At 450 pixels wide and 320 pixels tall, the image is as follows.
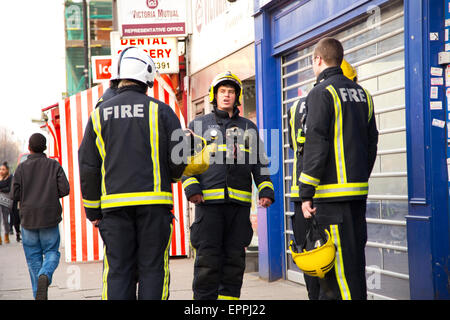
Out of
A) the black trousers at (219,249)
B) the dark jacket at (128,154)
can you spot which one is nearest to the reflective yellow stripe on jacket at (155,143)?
the dark jacket at (128,154)

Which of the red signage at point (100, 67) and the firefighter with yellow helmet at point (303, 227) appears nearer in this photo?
the firefighter with yellow helmet at point (303, 227)

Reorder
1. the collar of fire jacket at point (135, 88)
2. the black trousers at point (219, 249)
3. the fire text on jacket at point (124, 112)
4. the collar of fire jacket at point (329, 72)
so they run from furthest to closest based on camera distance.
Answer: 1. the black trousers at point (219, 249)
2. the collar of fire jacket at point (329, 72)
3. the collar of fire jacket at point (135, 88)
4. the fire text on jacket at point (124, 112)

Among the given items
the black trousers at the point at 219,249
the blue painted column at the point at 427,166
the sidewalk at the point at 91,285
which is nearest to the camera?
the blue painted column at the point at 427,166

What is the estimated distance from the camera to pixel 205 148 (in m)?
5.08

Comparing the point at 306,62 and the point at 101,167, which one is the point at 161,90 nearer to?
the point at 306,62

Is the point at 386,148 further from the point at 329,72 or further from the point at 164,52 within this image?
the point at 164,52

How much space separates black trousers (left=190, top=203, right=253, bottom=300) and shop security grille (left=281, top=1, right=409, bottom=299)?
1362 millimetres

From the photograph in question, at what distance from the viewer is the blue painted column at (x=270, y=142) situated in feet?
27.7

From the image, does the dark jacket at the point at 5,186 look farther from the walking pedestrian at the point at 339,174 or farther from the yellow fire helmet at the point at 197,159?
the walking pedestrian at the point at 339,174

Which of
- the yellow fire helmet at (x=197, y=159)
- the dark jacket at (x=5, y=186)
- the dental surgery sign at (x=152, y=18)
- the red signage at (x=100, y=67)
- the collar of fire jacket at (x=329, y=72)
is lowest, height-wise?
the dark jacket at (x=5, y=186)

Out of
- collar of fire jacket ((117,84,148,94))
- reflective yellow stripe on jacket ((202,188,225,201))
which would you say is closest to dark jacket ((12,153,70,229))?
reflective yellow stripe on jacket ((202,188,225,201))

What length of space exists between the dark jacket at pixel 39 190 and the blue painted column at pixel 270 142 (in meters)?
2.59

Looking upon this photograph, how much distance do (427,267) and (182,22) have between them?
8.21 m
